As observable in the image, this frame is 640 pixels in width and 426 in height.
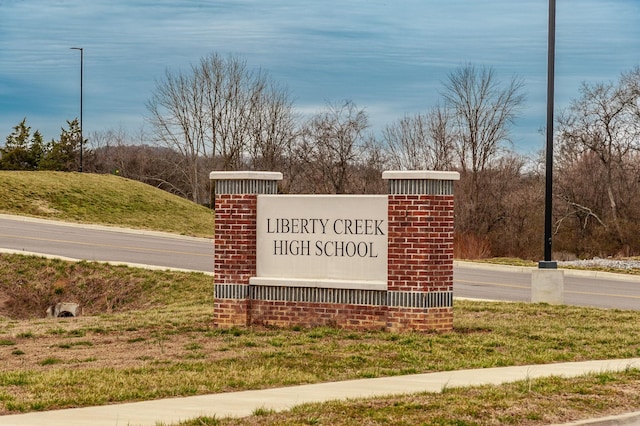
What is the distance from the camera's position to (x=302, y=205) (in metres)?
15.7

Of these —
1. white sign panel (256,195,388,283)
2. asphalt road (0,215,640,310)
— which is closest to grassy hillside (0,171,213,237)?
asphalt road (0,215,640,310)

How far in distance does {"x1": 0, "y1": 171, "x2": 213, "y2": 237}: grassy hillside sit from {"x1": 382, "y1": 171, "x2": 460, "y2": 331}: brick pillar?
31.4 metres

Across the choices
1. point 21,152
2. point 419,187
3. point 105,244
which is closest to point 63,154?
point 21,152

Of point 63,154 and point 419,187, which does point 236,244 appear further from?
point 63,154

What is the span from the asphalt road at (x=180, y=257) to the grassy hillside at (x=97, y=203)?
5861mm

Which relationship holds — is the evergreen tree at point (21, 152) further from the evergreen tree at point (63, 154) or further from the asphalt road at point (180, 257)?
the asphalt road at point (180, 257)

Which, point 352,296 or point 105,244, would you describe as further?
point 105,244

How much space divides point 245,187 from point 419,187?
289cm

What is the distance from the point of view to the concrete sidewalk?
8633mm

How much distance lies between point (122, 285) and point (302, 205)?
36.6ft

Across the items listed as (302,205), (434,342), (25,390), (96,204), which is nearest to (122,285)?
(302,205)

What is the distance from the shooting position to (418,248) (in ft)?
48.5

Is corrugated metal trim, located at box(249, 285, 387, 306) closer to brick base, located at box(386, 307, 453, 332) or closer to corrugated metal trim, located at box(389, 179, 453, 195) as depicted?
brick base, located at box(386, 307, 453, 332)

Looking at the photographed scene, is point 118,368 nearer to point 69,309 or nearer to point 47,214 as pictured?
point 69,309
